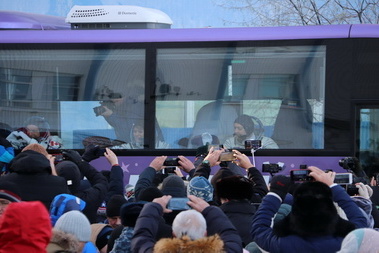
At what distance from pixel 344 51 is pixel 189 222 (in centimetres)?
674

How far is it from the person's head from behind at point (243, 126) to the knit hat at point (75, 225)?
6203mm

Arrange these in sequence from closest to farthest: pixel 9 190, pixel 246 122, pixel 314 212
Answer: pixel 314 212 < pixel 9 190 < pixel 246 122

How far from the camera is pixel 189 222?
5.81 metres

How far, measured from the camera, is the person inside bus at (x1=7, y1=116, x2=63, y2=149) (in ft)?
40.2

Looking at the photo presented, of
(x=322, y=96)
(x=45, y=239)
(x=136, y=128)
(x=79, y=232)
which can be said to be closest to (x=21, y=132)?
(x=136, y=128)

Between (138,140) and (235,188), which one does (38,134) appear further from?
(235,188)

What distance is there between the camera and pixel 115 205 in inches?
318

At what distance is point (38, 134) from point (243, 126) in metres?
2.85

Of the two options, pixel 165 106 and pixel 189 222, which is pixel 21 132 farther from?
pixel 189 222

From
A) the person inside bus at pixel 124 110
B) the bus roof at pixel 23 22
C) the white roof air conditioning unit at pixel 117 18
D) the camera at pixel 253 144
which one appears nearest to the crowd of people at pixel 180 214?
the camera at pixel 253 144

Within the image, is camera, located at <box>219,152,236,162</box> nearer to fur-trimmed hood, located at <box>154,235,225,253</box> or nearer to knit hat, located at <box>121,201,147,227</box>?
knit hat, located at <box>121,201,147,227</box>

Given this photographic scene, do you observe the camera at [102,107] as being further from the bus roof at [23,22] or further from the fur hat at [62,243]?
the fur hat at [62,243]

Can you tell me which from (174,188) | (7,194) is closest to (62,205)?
(7,194)

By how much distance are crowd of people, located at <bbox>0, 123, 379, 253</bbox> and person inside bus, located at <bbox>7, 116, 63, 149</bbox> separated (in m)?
3.18
